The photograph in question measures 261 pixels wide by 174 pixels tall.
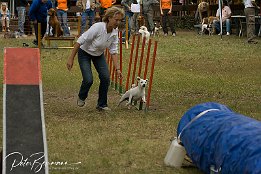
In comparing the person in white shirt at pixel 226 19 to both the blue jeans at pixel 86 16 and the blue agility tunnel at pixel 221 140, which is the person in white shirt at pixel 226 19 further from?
the blue agility tunnel at pixel 221 140

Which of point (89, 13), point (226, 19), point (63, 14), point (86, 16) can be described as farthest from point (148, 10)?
point (63, 14)

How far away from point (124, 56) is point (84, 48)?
34.3 ft

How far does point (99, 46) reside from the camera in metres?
11.7

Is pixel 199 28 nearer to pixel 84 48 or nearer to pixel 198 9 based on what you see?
pixel 198 9

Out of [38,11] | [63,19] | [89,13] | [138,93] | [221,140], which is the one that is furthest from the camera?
[89,13]

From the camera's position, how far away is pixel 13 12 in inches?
1522

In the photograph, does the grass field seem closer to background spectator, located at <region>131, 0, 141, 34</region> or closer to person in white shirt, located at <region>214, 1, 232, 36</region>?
background spectator, located at <region>131, 0, 141, 34</region>

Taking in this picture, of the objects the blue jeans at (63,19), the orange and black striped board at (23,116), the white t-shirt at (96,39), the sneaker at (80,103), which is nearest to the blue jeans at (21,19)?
the blue jeans at (63,19)

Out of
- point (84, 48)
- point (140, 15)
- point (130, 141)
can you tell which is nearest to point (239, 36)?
point (140, 15)

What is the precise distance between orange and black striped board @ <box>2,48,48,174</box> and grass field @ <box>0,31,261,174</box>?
3.21 ft

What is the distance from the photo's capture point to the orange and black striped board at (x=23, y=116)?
268 inches

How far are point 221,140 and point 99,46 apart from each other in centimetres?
477

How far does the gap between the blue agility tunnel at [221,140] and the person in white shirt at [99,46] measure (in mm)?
3293

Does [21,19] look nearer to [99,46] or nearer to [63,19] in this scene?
[63,19]
